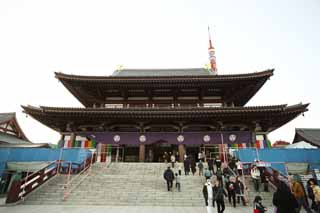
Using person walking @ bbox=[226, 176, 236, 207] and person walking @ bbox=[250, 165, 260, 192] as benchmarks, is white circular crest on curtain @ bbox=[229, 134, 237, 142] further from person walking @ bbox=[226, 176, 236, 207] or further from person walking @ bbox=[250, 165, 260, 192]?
person walking @ bbox=[226, 176, 236, 207]

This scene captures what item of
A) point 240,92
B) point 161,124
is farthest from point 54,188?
point 240,92

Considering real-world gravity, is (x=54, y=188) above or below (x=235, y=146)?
below

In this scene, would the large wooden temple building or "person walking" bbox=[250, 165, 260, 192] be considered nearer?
"person walking" bbox=[250, 165, 260, 192]

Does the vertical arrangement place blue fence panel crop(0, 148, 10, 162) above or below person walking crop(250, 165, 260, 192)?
above

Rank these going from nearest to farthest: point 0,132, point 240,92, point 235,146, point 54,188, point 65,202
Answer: point 65,202, point 54,188, point 235,146, point 240,92, point 0,132

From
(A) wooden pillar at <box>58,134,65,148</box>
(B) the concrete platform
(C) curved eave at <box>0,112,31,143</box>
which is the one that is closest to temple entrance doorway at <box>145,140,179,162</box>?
(A) wooden pillar at <box>58,134,65,148</box>

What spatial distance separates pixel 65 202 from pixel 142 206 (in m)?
4.13

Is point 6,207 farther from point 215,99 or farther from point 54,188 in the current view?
point 215,99

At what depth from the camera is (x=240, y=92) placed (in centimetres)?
1916

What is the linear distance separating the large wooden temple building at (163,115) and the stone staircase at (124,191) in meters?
3.79

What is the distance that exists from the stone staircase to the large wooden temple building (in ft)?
12.4

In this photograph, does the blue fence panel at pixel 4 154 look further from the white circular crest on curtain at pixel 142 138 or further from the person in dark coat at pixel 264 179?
the person in dark coat at pixel 264 179

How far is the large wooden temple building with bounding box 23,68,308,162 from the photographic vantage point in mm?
15648

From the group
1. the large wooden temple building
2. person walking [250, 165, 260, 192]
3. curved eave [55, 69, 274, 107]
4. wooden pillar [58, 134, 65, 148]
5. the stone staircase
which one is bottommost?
the stone staircase
